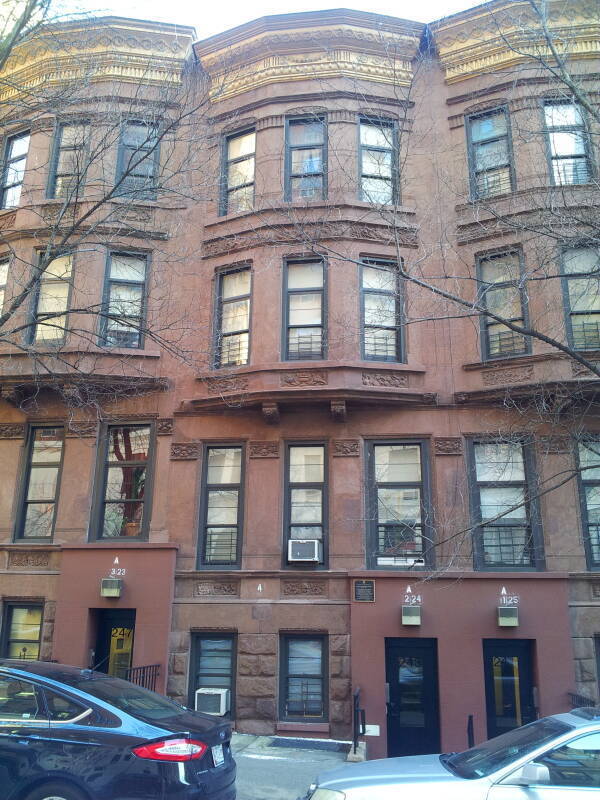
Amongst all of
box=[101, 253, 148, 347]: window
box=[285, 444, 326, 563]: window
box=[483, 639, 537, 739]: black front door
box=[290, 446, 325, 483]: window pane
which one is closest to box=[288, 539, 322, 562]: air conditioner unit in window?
box=[285, 444, 326, 563]: window

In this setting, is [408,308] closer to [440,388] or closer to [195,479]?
[440,388]

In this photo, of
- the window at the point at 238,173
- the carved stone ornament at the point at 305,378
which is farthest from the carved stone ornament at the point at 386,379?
the window at the point at 238,173

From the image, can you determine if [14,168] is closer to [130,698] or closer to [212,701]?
[212,701]

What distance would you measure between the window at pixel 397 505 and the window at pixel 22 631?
21.7 ft

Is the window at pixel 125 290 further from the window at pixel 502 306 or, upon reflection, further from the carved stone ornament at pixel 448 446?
the window at pixel 502 306

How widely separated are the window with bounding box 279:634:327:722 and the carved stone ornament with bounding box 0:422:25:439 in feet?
22.7

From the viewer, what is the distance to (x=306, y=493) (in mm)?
13141

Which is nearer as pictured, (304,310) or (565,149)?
(304,310)

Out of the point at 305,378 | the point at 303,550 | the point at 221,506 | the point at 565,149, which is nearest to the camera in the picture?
the point at 303,550

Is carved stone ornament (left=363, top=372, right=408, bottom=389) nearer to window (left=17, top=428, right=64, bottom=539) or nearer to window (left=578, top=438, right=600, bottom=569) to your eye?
window (left=578, top=438, right=600, bottom=569)

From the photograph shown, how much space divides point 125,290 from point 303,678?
876 cm

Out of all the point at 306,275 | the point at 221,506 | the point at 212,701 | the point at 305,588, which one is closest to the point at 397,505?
the point at 305,588

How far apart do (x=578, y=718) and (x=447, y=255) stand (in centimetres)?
992

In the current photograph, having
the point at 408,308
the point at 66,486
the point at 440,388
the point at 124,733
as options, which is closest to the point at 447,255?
the point at 408,308
